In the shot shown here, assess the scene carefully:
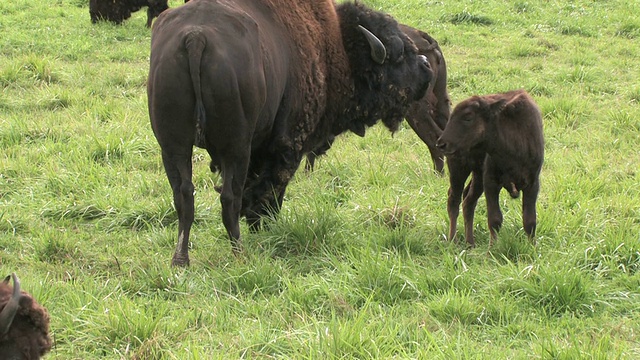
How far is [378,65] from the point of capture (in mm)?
6863

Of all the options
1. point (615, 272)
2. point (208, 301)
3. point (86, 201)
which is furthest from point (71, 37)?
point (615, 272)

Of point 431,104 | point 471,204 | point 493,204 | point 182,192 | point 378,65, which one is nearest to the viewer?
point 182,192

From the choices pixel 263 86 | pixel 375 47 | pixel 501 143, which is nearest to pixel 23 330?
pixel 263 86

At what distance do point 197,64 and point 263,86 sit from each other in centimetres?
56

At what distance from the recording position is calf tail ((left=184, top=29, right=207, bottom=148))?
15.7 feet

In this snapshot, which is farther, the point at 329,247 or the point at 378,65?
the point at 378,65

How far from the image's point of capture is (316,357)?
12.3 feet

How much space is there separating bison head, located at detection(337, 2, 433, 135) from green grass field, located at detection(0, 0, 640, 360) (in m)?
0.60

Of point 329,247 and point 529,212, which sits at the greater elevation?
point 529,212

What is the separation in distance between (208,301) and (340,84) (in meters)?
2.67

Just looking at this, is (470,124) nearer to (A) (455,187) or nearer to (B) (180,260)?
(A) (455,187)

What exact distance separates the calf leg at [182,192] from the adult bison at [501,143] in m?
1.72

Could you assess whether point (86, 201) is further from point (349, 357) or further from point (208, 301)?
point (349, 357)

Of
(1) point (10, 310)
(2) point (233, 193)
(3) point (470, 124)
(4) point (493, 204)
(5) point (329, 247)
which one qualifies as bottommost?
(5) point (329, 247)
